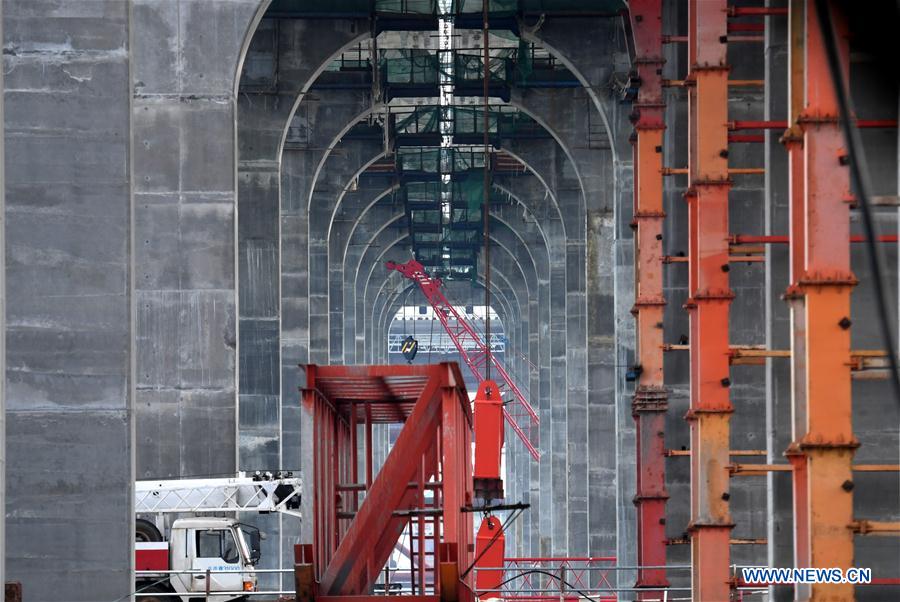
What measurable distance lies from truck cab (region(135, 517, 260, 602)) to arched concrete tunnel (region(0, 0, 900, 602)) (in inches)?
122

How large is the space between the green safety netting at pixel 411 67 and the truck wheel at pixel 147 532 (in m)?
16.4

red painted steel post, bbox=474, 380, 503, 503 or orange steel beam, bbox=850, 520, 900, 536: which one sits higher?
red painted steel post, bbox=474, 380, 503, 503

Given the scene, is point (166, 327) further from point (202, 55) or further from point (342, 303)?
point (342, 303)

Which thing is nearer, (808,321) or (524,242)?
(808,321)

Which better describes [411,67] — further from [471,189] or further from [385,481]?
[385,481]

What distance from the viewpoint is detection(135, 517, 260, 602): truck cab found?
30.4m

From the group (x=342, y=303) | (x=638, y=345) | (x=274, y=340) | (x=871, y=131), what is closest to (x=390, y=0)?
(x=274, y=340)

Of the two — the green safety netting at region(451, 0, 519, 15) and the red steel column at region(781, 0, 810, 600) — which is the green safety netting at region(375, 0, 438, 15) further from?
the red steel column at region(781, 0, 810, 600)

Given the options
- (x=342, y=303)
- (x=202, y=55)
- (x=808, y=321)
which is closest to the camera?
(x=808, y=321)

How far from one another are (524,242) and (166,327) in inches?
1634

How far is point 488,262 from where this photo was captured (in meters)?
27.0

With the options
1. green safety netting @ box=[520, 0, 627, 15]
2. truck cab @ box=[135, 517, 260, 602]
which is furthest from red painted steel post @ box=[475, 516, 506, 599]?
green safety netting @ box=[520, 0, 627, 15]

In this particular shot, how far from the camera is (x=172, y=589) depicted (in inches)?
1200

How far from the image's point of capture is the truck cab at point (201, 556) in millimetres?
30359
